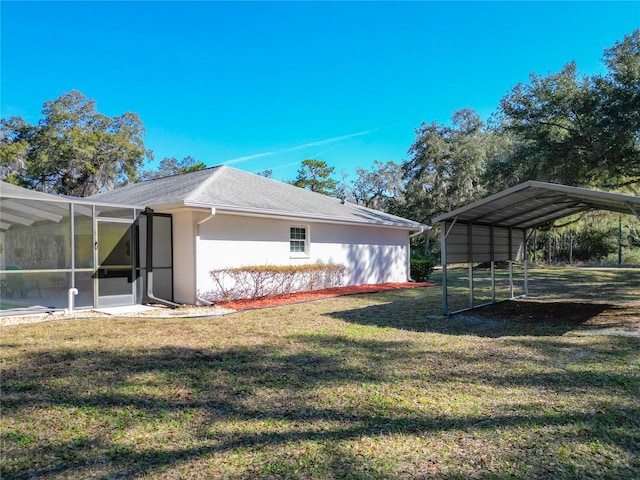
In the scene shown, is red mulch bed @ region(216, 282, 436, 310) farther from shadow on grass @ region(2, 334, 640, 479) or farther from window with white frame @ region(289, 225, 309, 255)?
shadow on grass @ region(2, 334, 640, 479)

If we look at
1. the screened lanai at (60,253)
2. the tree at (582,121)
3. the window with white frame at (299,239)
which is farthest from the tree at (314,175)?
the screened lanai at (60,253)

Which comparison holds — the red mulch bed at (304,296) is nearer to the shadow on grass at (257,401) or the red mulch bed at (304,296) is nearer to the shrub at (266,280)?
the shrub at (266,280)

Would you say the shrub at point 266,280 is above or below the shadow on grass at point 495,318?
above

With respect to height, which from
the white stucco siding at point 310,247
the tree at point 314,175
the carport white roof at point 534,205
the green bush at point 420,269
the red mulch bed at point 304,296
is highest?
the tree at point 314,175

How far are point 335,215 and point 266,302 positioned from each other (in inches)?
185

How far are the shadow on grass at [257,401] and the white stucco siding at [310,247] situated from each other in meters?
4.82

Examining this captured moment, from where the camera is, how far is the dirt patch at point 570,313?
7.79 m

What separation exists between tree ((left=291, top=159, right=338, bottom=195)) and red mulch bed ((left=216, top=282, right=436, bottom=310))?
77.1ft

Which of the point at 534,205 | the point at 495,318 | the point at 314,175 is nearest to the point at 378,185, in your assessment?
the point at 314,175

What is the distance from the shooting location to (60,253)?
8.96 meters

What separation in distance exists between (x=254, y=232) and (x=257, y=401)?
7.92 metres

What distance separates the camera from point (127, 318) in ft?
27.6

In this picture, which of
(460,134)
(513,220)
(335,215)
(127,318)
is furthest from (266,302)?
(460,134)

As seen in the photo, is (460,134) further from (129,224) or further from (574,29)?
(129,224)
